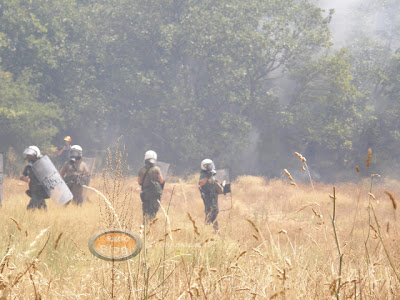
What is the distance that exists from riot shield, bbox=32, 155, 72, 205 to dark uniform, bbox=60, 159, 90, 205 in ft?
3.24

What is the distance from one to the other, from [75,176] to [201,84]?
14812mm

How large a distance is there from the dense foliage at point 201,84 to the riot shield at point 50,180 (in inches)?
477

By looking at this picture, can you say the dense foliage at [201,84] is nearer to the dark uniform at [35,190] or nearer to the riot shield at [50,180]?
the dark uniform at [35,190]

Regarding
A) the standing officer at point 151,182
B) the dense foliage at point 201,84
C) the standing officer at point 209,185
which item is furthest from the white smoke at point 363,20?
the standing officer at point 151,182

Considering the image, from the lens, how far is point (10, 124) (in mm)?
17594

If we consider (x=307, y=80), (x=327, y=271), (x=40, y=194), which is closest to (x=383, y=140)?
(x=307, y=80)

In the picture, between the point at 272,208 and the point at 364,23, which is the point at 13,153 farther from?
the point at 364,23

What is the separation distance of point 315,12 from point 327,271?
2200 centimetres

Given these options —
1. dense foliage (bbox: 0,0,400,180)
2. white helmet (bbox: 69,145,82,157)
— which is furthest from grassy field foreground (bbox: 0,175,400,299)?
dense foliage (bbox: 0,0,400,180)

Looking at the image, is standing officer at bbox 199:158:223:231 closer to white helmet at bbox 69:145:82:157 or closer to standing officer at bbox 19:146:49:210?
white helmet at bbox 69:145:82:157

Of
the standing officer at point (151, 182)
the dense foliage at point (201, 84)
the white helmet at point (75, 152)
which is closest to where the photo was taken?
the standing officer at point (151, 182)

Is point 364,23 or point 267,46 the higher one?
point 364,23

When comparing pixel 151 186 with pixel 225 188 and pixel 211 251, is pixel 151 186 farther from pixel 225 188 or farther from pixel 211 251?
→ pixel 211 251

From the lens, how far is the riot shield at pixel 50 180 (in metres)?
8.58
